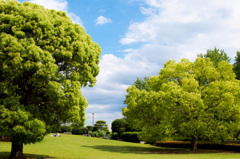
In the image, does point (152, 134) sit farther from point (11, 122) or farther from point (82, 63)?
point (11, 122)

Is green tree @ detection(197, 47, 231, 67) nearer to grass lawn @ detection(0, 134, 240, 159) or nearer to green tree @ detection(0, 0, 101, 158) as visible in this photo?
grass lawn @ detection(0, 134, 240, 159)

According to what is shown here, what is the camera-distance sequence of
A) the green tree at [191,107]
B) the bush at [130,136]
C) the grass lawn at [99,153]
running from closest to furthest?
1. the grass lawn at [99,153]
2. the green tree at [191,107]
3. the bush at [130,136]

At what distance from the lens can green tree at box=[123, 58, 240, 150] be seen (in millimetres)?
21719

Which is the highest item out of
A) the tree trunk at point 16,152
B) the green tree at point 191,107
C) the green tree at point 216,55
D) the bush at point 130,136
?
the green tree at point 216,55

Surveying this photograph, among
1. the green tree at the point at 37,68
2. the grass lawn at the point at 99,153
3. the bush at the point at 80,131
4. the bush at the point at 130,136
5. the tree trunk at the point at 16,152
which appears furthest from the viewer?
the bush at the point at 80,131

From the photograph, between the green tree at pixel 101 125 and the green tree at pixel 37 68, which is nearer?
the green tree at pixel 37 68

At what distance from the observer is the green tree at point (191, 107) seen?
21.7 m

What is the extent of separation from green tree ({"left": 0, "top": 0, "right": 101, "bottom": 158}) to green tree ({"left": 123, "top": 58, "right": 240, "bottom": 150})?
10.9m

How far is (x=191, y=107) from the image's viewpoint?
71.1ft

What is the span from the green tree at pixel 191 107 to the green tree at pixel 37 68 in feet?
35.7

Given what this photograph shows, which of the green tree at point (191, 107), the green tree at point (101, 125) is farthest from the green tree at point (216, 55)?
the green tree at point (101, 125)

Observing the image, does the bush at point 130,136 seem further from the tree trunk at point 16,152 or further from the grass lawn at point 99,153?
the tree trunk at point 16,152

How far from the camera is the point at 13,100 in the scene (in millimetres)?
12906

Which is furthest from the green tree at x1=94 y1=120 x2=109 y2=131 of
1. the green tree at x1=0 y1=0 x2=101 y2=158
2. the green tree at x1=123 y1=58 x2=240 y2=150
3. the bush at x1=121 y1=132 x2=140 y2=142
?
the green tree at x1=0 y1=0 x2=101 y2=158
